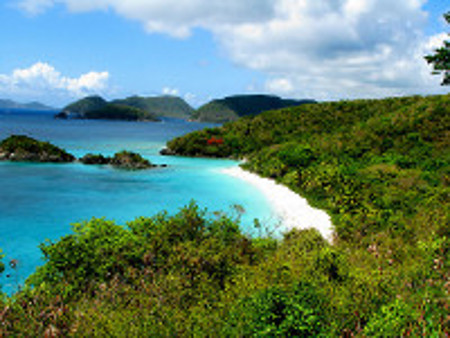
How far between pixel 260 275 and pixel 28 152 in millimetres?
56353

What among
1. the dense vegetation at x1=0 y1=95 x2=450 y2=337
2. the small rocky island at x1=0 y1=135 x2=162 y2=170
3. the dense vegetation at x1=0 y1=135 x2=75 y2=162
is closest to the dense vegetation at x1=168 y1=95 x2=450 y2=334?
the dense vegetation at x1=0 y1=95 x2=450 y2=337

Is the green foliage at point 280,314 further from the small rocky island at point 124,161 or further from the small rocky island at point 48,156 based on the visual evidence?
the small rocky island at point 48,156

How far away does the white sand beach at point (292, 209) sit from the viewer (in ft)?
80.9

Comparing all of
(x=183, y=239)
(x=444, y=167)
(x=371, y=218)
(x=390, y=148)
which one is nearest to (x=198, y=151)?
(x=390, y=148)

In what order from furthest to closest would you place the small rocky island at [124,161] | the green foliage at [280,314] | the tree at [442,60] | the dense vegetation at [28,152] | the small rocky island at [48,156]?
1. the dense vegetation at [28,152]
2. the small rocky island at [48,156]
3. the small rocky island at [124,161]
4. the tree at [442,60]
5. the green foliage at [280,314]

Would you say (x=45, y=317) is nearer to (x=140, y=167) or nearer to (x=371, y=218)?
(x=371, y=218)

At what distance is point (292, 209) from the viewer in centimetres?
2942

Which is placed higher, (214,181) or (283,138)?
(283,138)

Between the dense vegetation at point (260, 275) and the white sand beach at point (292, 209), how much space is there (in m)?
1.28

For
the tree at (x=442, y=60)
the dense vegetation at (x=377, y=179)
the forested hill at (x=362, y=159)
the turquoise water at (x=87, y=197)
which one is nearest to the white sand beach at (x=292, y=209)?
the forested hill at (x=362, y=159)

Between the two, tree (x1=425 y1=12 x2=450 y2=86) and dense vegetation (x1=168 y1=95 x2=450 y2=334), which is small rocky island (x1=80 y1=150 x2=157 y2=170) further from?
tree (x1=425 y1=12 x2=450 y2=86)

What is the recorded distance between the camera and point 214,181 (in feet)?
140

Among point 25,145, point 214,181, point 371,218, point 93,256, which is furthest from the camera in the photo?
point 25,145

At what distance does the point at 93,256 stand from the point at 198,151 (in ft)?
189
